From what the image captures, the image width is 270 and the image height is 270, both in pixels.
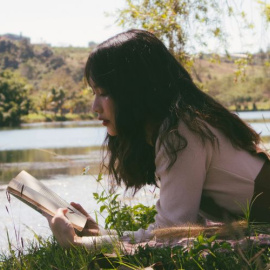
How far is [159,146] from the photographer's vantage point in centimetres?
168

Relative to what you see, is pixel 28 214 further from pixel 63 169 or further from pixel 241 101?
pixel 241 101

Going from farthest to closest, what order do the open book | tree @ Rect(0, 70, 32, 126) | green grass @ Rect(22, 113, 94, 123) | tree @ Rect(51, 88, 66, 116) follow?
tree @ Rect(51, 88, 66, 116), green grass @ Rect(22, 113, 94, 123), tree @ Rect(0, 70, 32, 126), the open book

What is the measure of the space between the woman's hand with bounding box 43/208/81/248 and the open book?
0.10m

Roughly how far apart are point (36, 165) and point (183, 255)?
964cm

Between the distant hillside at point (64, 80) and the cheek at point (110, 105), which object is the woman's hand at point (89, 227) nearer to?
the cheek at point (110, 105)

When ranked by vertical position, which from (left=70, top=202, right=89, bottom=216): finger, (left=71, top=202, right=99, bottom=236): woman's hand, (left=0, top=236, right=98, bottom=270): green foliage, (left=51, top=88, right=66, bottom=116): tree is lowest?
(left=51, top=88, right=66, bottom=116): tree

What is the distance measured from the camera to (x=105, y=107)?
183 centimetres

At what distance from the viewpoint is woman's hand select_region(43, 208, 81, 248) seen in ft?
5.68

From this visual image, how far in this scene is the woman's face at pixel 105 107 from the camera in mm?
1821

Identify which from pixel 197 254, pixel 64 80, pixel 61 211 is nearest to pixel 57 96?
pixel 64 80

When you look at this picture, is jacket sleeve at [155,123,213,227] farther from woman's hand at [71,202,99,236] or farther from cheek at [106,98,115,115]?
woman's hand at [71,202,99,236]

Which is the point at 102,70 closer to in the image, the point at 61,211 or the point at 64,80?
the point at 61,211

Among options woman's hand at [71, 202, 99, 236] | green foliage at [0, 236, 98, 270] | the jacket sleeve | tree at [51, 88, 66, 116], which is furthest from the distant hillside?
the jacket sleeve

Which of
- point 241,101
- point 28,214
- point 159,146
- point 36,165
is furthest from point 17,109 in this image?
point 159,146
